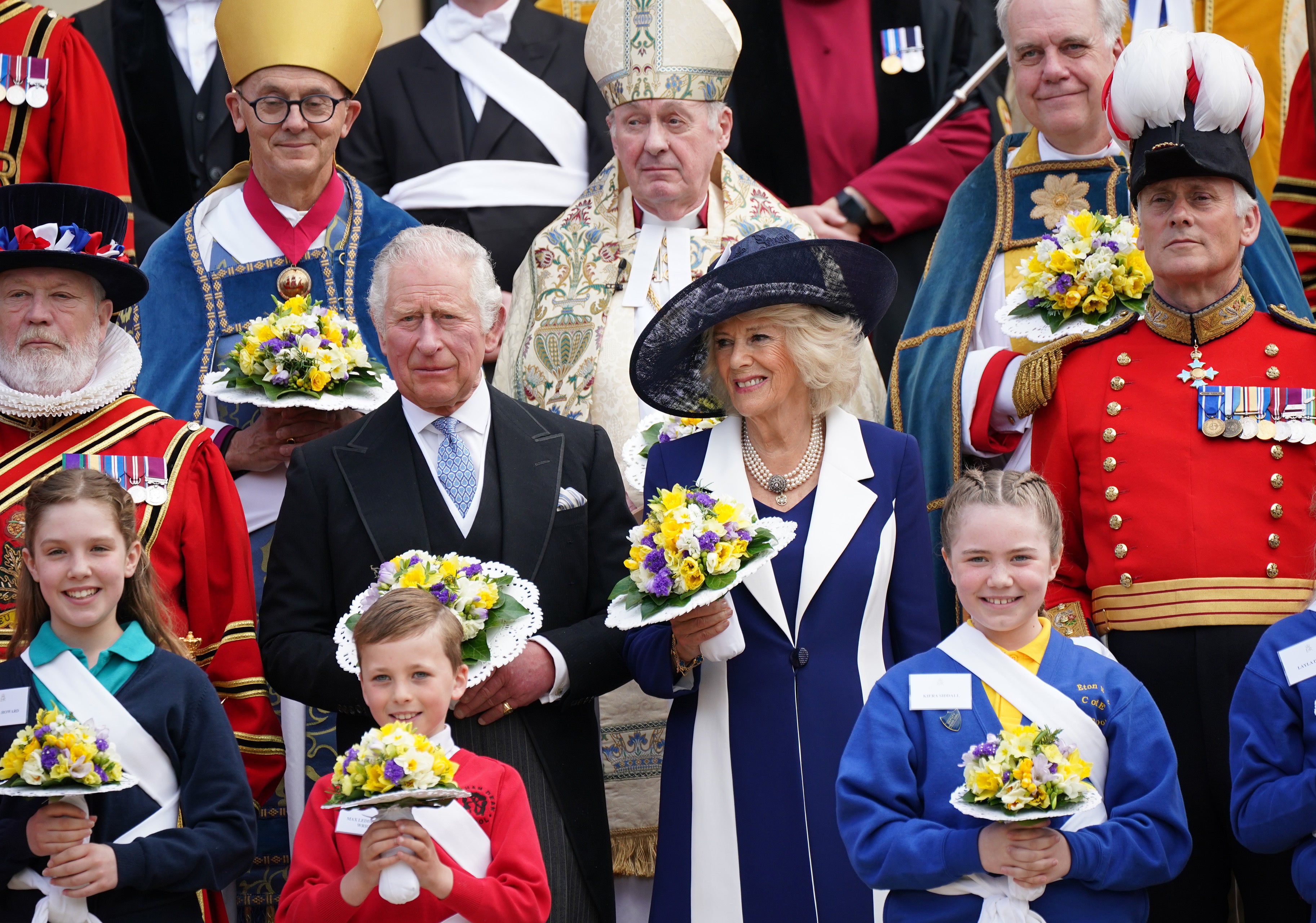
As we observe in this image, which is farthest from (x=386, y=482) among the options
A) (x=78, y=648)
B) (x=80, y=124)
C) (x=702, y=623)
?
(x=80, y=124)

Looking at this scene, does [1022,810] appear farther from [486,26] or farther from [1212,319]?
[486,26]

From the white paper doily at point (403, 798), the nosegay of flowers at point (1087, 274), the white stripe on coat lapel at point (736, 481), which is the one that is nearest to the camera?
the white paper doily at point (403, 798)

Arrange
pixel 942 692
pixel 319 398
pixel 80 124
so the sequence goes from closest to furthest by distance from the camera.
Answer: pixel 942 692
pixel 319 398
pixel 80 124

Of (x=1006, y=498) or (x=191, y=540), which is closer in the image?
(x=1006, y=498)

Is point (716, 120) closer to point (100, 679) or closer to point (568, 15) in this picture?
point (568, 15)

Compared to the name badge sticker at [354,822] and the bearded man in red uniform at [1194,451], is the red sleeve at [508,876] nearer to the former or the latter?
the name badge sticker at [354,822]

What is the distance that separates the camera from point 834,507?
14.8 feet

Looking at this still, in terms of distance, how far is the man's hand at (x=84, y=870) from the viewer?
13.2ft

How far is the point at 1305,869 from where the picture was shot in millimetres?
3924

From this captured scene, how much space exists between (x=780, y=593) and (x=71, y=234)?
2.10 metres

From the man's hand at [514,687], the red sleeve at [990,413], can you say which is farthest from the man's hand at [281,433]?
the red sleeve at [990,413]

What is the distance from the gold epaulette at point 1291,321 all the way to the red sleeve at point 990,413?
0.85 meters

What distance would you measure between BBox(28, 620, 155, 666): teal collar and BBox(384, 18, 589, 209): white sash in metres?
2.92

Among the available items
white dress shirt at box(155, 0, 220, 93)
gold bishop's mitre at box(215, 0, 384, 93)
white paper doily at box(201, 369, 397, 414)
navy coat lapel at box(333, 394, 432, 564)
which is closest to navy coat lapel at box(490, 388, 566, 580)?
navy coat lapel at box(333, 394, 432, 564)
